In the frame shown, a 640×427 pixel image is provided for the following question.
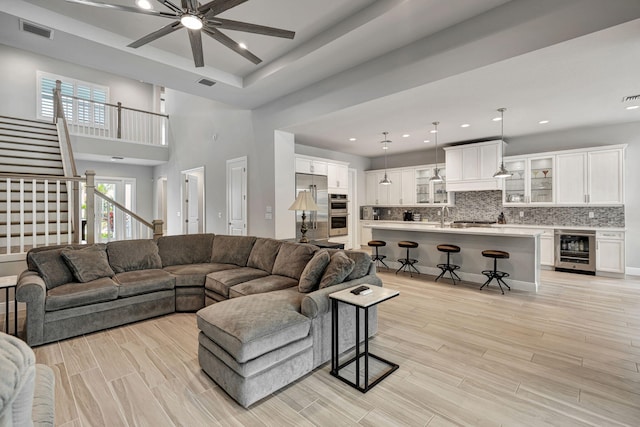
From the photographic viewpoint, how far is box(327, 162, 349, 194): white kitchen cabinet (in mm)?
7047

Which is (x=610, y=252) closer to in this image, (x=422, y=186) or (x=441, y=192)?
(x=441, y=192)

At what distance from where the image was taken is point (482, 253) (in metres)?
4.79

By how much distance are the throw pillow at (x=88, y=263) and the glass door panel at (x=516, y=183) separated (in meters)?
7.35

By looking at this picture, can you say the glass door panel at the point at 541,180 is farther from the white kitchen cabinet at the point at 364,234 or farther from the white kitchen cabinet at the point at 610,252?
the white kitchen cabinet at the point at 364,234

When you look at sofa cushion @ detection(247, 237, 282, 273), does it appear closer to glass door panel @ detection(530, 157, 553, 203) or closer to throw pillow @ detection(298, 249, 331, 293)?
throw pillow @ detection(298, 249, 331, 293)

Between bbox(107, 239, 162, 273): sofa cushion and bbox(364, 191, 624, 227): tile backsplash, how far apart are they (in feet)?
21.6

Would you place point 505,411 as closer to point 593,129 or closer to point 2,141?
point 593,129

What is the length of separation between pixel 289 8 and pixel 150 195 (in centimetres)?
867

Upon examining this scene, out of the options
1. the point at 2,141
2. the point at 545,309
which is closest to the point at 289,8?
the point at 545,309

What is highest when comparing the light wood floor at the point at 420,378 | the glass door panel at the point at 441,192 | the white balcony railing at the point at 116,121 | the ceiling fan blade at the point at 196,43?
the white balcony railing at the point at 116,121

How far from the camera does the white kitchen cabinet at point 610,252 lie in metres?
5.30

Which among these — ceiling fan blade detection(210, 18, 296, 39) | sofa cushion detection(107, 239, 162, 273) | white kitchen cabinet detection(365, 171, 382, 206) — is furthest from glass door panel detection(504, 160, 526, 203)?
sofa cushion detection(107, 239, 162, 273)

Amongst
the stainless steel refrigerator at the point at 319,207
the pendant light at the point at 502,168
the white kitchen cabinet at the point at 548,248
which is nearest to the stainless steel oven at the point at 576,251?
the white kitchen cabinet at the point at 548,248

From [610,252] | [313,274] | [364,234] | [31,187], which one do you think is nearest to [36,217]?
[31,187]
